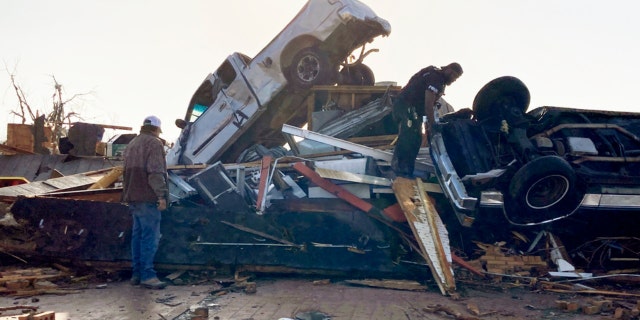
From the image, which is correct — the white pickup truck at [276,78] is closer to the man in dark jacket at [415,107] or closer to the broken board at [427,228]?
the man in dark jacket at [415,107]

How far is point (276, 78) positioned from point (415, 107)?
12.1 ft

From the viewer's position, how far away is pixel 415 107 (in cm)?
673

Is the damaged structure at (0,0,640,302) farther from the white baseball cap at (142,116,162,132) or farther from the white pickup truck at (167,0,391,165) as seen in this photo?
the white pickup truck at (167,0,391,165)

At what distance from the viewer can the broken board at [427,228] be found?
4965 mm

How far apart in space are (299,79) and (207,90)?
2.26 metres

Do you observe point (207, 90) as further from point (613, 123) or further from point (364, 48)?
point (613, 123)

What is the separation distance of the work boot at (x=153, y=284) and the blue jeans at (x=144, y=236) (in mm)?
67

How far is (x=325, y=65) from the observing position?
9.64m

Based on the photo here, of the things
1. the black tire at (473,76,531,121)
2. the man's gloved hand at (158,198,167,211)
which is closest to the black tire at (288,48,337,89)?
the black tire at (473,76,531,121)

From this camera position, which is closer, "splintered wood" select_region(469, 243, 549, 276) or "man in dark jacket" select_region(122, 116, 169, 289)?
"man in dark jacket" select_region(122, 116, 169, 289)

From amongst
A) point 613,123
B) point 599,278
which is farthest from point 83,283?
point 613,123

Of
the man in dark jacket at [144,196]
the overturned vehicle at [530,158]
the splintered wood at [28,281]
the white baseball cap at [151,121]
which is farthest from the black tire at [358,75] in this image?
the splintered wood at [28,281]

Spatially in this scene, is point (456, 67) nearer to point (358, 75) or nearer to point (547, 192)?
point (547, 192)

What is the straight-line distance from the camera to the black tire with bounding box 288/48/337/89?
952cm
